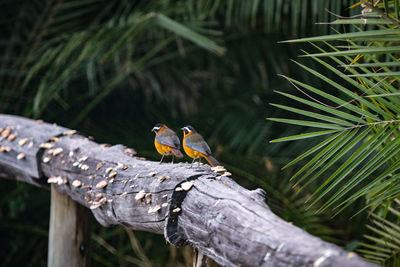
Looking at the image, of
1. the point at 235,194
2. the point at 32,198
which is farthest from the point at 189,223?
the point at 32,198

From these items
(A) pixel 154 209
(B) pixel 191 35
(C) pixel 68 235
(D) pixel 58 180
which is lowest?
(C) pixel 68 235

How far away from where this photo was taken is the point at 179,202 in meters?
1.28

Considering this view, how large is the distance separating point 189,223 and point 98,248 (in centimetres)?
312

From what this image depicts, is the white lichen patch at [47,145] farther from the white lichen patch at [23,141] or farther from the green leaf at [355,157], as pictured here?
the green leaf at [355,157]

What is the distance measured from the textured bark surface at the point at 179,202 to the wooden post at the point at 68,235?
9cm

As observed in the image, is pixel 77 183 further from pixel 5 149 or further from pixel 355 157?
pixel 355 157

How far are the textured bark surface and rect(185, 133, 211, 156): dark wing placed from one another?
0.16 meters

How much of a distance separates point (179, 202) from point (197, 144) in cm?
43

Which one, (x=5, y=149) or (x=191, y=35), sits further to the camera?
(x=191, y=35)

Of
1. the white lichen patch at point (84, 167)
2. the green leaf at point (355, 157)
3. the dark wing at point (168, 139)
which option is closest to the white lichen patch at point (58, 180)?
the white lichen patch at point (84, 167)

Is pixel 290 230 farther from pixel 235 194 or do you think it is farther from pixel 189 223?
pixel 189 223

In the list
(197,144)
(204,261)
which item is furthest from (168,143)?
(204,261)

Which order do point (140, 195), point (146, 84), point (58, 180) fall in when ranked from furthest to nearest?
point (146, 84), point (58, 180), point (140, 195)

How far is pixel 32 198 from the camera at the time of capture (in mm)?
3773
